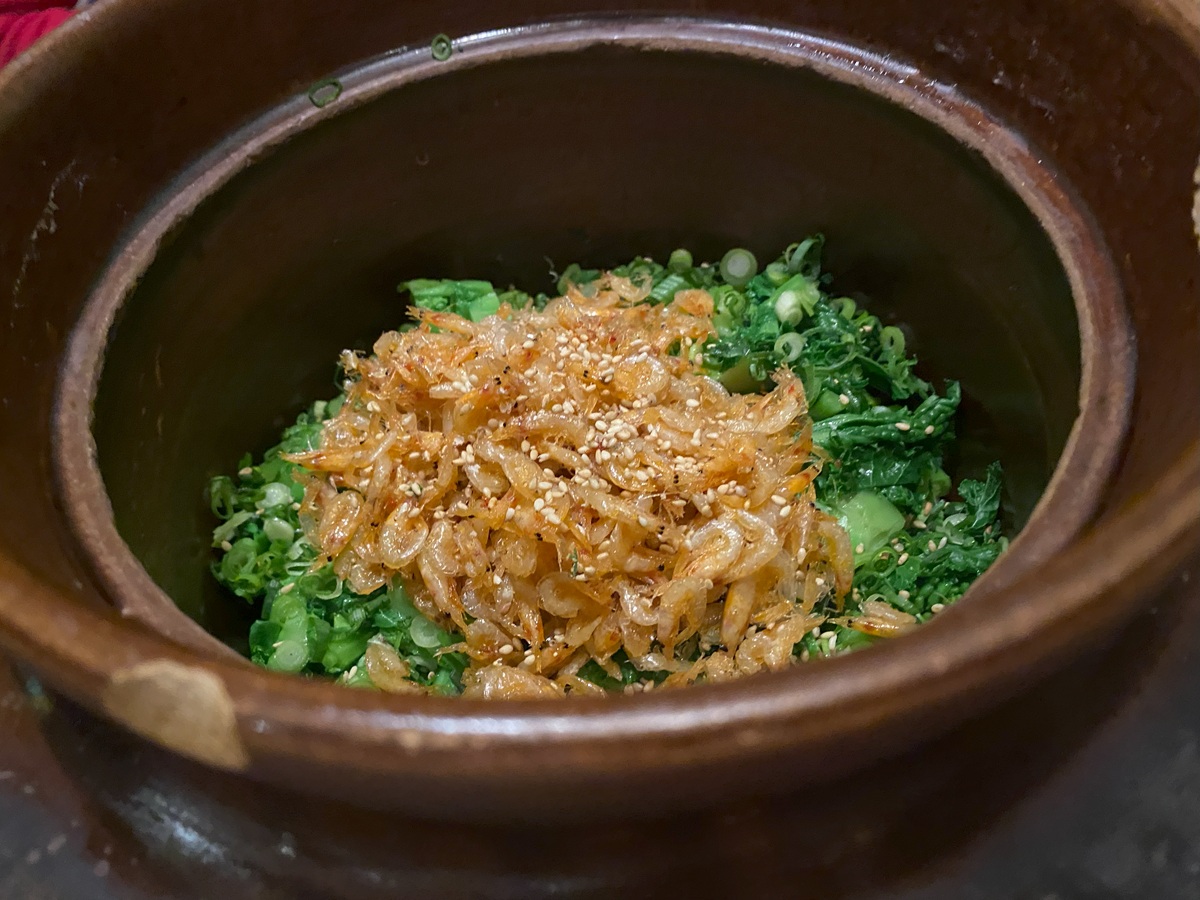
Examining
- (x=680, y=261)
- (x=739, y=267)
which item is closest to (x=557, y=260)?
(x=680, y=261)

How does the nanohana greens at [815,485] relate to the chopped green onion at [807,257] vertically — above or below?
below

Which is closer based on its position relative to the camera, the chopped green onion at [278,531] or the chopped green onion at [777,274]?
the chopped green onion at [278,531]

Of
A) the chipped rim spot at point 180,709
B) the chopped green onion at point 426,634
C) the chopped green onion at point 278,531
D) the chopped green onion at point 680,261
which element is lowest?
the chopped green onion at point 278,531

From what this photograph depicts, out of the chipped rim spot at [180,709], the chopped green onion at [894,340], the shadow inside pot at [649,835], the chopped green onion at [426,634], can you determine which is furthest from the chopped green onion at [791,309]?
the chipped rim spot at [180,709]

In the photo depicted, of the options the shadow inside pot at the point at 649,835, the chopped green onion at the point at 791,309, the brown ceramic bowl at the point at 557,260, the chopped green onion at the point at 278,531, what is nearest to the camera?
the brown ceramic bowl at the point at 557,260

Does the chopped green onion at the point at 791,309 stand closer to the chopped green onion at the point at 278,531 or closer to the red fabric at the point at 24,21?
the chopped green onion at the point at 278,531

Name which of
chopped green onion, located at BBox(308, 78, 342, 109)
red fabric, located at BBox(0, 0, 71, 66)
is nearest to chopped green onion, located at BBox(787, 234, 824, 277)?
chopped green onion, located at BBox(308, 78, 342, 109)

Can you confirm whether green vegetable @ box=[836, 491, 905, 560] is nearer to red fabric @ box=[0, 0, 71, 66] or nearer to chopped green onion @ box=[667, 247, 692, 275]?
chopped green onion @ box=[667, 247, 692, 275]
